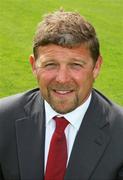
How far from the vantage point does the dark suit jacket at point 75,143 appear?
3.69 meters

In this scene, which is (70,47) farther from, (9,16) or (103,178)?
(9,16)

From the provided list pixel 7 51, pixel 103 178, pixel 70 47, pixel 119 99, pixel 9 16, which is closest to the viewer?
pixel 70 47

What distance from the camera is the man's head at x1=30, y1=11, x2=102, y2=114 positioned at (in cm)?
339

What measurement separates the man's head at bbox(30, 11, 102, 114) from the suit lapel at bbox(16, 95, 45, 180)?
29cm

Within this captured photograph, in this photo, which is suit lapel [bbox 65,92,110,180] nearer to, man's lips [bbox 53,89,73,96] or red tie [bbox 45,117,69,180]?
red tie [bbox 45,117,69,180]

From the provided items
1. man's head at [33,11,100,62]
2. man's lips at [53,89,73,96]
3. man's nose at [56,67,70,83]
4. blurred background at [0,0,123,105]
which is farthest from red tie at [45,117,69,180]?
blurred background at [0,0,123,105]

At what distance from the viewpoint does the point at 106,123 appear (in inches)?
148

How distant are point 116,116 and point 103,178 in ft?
1.43

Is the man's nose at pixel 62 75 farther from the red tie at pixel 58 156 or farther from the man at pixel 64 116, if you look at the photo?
the red tie at pixel 58 156

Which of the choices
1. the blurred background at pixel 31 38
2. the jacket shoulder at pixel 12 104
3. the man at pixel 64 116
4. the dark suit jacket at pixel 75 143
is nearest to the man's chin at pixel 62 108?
the man at pixel 64 116

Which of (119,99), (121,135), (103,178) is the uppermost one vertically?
(121,135)

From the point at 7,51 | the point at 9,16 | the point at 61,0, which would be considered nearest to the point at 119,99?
the point at 7,51

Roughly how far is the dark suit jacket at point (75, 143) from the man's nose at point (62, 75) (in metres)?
0.46

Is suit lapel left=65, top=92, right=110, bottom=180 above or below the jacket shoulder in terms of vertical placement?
below
